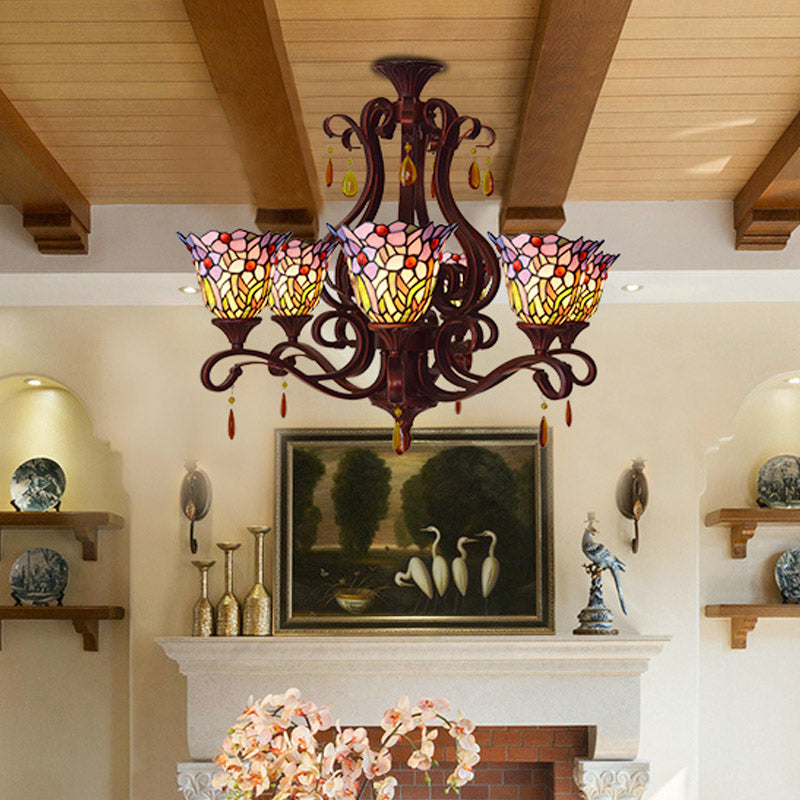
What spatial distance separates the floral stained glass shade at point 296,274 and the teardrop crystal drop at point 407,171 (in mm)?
216

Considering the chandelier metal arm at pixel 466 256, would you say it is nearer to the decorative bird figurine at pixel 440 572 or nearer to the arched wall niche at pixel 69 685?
the decorative bird figurine at pixel 440 572

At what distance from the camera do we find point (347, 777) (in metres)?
2.38

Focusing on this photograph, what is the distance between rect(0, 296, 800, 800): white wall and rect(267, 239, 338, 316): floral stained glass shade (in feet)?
7.22

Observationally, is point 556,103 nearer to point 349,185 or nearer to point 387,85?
point 387,85

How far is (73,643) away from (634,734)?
92.7 inches

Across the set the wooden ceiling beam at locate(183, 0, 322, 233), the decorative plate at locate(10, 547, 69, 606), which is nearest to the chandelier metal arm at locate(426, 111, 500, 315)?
the wooden ceiling beam at locate(183, 0, 322, 233)

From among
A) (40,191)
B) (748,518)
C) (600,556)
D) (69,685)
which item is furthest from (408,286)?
(69,685)

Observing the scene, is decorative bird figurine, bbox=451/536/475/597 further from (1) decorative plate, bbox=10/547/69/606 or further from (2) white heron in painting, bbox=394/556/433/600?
(1) decorative plate, bbox=10/547/69/606

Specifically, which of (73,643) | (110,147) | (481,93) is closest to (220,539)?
(73,643)

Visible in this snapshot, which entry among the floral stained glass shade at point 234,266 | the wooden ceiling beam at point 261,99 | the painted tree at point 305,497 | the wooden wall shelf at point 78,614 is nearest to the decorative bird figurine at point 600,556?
the painted tree at point 305,497

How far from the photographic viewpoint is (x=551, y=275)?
228cm

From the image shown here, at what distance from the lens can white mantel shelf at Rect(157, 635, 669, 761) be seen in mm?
4402

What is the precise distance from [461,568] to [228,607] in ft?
3.09

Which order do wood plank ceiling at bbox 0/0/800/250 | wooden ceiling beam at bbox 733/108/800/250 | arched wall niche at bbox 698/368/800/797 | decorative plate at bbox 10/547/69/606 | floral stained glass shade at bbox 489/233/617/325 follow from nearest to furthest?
floral stained glass shade at bbox 489/233/617/325
wood plank ceiling at bbox 0/0/800/250
wooden ceiling beam at bbox 733/108/800/250
arched wall niche at bbox 698/368/800/797
decorative plate at bbox 10/547/69/606
